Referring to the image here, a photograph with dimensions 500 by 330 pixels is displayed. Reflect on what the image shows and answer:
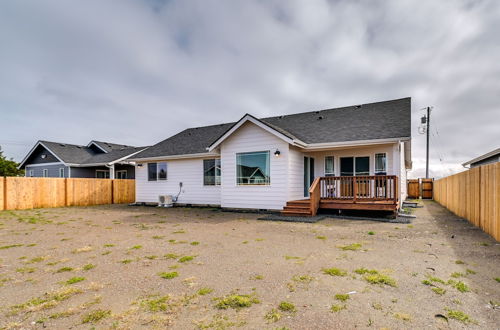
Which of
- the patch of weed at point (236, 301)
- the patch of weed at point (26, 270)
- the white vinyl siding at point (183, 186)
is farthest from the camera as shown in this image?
the white vinyl siding at point (183, 186)

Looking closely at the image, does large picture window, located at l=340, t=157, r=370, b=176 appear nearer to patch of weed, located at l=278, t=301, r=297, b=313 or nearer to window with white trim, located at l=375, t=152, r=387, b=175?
window with white trim, located at l=375, t=152, r=387, b=175

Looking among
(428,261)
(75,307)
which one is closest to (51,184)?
(75,307)

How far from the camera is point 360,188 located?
10.3 meters

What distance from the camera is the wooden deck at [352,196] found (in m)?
9.48

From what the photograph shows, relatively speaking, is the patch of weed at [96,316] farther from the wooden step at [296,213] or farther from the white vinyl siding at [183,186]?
the white vinyl siding at [183,186]

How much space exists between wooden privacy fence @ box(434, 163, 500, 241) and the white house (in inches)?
81.0

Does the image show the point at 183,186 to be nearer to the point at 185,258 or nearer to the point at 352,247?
the point at 185,258

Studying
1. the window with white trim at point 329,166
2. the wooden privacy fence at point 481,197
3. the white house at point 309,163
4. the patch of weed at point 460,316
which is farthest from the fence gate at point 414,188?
the patch of weed at point 460,316

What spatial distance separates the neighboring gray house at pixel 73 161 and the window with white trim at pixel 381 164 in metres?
18.2

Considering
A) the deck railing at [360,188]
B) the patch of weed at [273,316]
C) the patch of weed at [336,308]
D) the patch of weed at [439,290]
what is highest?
the deck railing at [360,188]

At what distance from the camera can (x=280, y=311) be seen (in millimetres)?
2811

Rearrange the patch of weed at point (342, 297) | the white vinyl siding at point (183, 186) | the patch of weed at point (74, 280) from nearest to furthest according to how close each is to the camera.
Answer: the patch of weed at point (342, 297), the patch of weed at point (74, 280), the white vinyl siding at point (183, 186)

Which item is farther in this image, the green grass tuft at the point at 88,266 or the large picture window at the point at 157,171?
the large picture window at the point at 157,171

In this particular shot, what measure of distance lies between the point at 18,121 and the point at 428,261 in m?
29.8
